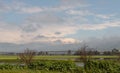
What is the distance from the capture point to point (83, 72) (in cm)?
2073

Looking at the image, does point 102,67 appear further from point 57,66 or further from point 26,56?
point 26,56

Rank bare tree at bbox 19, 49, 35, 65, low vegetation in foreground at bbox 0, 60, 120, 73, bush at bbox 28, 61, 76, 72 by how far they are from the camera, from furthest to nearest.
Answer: bare tree at bbox 19, 49, 35, 65, bush at bbox 28, 61, 76, 72, low vegetation in foreground at bbox 0, 60, 120, 73

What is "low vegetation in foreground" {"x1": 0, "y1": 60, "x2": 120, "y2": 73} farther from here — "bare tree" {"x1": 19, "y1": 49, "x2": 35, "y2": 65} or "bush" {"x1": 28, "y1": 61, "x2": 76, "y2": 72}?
"bare tree" {"x1": 19, "y1": 49, "x2": 35, "y2": 65}

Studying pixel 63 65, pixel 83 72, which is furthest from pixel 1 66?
pixel 83 72

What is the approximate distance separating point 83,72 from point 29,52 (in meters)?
23.4

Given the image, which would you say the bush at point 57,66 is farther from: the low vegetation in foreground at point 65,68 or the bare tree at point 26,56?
the bare tree at point 26,56

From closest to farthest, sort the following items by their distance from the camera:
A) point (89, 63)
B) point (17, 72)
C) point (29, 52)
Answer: point (17, 72), point (89, 63), point (29, 52)

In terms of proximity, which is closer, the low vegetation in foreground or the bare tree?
the low vegetation in foreground

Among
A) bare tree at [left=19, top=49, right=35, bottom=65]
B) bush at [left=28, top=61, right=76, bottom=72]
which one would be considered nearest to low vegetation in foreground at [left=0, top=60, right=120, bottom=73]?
bush at [left=28, top=61, right=76, bottom=72]

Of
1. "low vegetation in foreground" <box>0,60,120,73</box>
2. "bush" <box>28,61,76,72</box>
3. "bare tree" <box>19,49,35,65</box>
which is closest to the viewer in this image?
"low vegetation in foreground" <box>0,60,120,73</box>

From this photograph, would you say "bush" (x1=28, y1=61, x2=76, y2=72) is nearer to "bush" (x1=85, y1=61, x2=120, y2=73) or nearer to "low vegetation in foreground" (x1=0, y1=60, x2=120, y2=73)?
"low vegetation in foreground" (x1=0, y1=60, x2=120, y2=73)

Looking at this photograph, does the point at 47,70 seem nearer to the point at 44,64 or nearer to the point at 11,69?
the point at 44,64

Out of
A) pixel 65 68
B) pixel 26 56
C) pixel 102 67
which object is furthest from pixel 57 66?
pixel 26 56

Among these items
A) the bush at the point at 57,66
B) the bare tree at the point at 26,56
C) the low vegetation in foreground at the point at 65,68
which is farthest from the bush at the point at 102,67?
the bare tree at the point at 26,56
